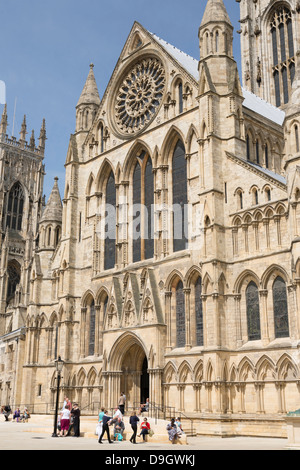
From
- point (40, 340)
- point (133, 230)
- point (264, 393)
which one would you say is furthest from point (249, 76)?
point (264, 393)

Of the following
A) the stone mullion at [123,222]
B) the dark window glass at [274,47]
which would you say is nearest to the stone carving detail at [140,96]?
the stone mullion at [123,222]

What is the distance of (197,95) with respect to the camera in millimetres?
32906

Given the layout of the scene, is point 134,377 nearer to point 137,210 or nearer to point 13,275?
point 137,210

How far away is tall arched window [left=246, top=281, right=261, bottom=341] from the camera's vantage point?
27484 mm

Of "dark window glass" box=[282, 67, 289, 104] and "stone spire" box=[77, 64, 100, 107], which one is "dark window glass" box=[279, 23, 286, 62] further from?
"stone spire" box=[77, 64, 100, 107]

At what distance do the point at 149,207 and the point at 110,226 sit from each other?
388 centimetres

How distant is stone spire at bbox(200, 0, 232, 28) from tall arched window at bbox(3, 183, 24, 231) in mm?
59613

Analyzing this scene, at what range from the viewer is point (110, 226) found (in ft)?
124

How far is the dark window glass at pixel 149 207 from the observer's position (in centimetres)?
3444

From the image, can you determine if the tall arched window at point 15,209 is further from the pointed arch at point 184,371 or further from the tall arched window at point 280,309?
the tall arched window at point 280,309

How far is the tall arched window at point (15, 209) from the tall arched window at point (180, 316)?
59910mm

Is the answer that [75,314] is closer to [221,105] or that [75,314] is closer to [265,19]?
[221,105]

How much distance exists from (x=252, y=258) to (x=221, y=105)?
9.46 meters

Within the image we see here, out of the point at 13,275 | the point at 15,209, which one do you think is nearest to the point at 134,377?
the point at 13,275
